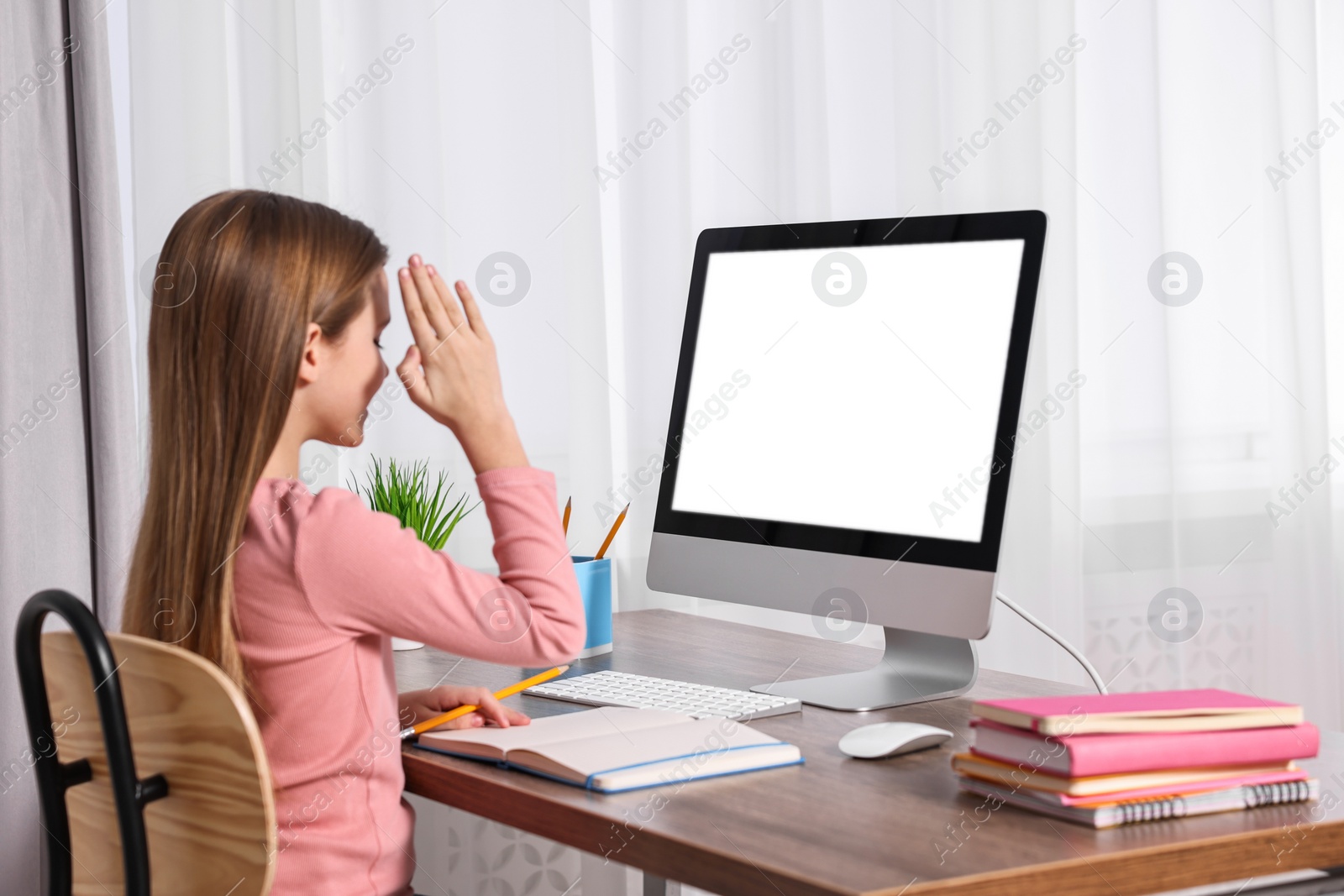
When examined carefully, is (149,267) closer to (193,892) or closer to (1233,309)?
(193,892)

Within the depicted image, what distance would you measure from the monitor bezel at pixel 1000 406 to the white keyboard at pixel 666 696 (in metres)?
0.18

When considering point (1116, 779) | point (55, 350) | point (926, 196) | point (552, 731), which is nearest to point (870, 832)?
point (1116, 779)

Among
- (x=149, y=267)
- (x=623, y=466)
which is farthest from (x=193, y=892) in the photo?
(x=623, y=466)

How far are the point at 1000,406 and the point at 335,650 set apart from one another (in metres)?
0.63

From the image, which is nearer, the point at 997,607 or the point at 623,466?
the point at 623,466

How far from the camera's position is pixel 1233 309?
264 centimetres

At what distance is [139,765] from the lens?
90 cm

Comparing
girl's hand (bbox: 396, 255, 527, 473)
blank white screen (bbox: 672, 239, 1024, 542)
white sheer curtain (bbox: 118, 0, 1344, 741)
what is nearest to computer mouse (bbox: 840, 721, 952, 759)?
blank white screen (bbox: 672, 239, 1024, 542)

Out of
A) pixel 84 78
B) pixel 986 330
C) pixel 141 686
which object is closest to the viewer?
pixel 141 686

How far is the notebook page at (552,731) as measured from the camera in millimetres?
1021

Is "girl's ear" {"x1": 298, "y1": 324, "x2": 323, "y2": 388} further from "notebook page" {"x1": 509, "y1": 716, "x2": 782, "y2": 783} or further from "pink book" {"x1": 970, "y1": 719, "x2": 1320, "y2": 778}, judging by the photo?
"pink book" {"x1": 970, "y1": 719, "x2": 1320, "y2": 778}

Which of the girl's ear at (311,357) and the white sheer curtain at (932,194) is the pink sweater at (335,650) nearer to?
the girl's ear at (311,357)

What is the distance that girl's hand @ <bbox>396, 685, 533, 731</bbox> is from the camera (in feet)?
3.70

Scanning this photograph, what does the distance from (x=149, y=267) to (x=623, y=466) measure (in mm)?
821
